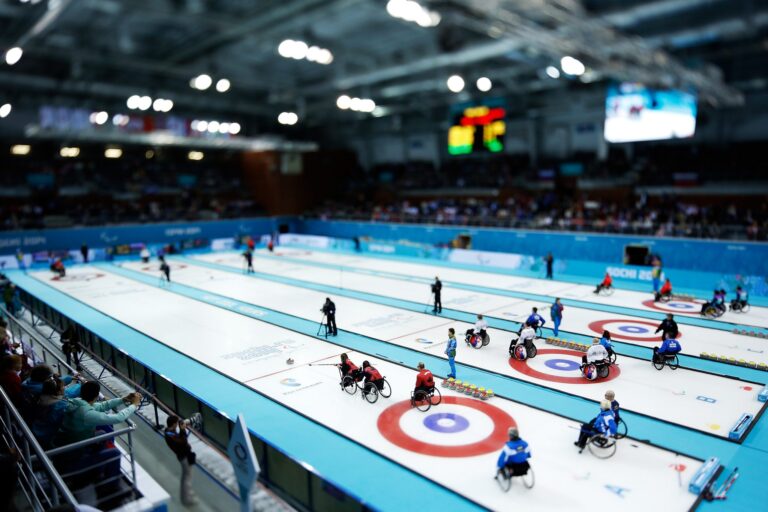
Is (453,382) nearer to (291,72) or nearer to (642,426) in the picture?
(642,426)

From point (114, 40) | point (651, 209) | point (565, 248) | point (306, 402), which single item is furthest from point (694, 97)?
point (114, 40)

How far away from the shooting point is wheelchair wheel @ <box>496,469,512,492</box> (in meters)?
9.21

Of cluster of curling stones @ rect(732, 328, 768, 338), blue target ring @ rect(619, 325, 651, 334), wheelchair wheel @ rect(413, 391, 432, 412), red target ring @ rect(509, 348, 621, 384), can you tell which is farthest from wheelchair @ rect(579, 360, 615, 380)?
cluster of curling stones @ rect(732, 328, 768, 338)

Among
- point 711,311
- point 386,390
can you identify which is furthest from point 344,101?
point 386,390

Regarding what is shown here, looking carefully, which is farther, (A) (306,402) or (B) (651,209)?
(B) (651,209)

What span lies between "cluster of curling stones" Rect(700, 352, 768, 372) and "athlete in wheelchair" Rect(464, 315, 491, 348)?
6901 mm

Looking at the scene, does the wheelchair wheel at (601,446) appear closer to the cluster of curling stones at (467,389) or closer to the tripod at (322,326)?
the cluster of curling stones at (467,389)

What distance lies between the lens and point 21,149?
47.6 m

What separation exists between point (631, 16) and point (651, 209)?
1854cm

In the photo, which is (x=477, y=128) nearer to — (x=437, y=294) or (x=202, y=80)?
(x=437, y=294)

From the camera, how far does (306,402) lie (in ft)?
43.0

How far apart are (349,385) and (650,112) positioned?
83.5 ft

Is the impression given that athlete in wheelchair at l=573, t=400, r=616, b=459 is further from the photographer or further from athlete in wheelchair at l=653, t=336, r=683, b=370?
the photographer

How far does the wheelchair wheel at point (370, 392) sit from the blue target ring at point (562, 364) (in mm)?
5908
